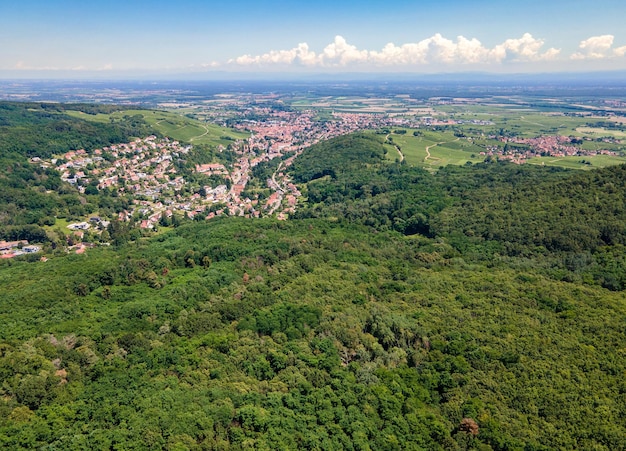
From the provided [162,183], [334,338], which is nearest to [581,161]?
[334,338]

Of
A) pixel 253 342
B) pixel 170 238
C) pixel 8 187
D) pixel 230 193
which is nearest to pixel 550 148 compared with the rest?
pixel 230 193

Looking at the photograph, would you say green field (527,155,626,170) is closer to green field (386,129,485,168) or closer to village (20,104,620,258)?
village (20,104,620,258)

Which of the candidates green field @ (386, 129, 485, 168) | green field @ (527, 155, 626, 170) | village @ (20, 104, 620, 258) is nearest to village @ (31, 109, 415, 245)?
village @ (20, 104, 620, 258)

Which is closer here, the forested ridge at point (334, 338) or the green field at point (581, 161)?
the forested ridge at point (334, 338)

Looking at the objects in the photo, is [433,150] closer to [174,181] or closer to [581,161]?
[581,161]

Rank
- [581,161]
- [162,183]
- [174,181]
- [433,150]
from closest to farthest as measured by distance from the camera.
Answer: [162,183], [174,181], [581,161], [433,150]

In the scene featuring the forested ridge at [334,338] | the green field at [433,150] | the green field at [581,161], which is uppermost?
the green field at [433,150]

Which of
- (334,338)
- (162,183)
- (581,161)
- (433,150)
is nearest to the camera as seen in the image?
(334,338)

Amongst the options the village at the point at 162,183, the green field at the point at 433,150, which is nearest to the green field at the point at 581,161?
the green field at the point at 433,150

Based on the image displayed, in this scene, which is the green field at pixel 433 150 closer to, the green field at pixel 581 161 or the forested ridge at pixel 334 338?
the green field at pixel 581 161
